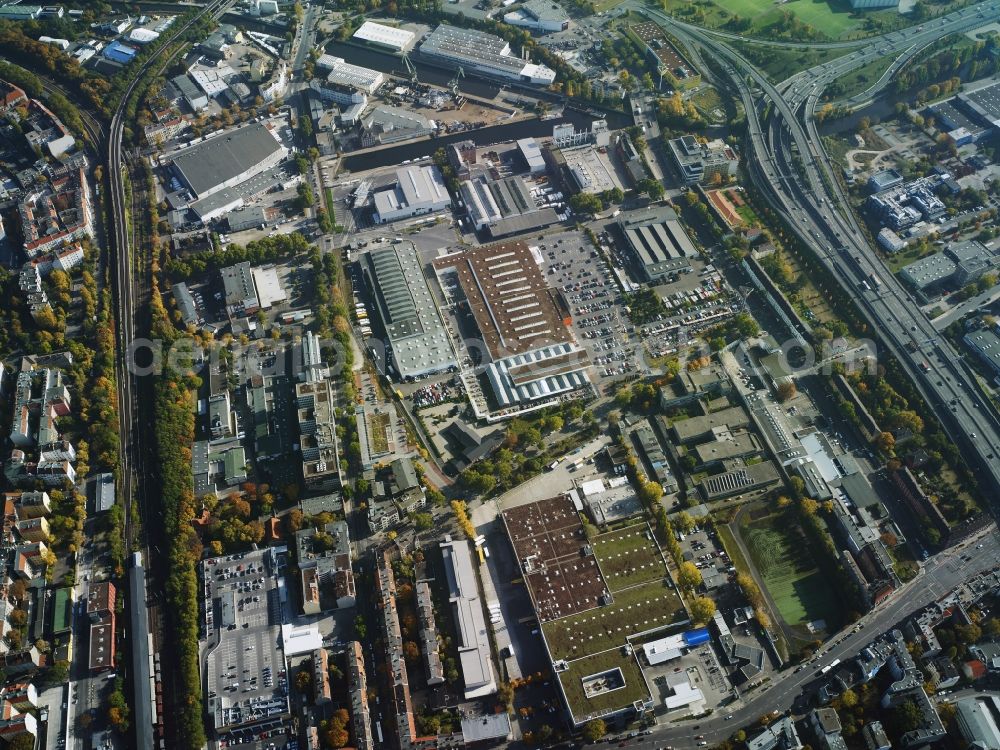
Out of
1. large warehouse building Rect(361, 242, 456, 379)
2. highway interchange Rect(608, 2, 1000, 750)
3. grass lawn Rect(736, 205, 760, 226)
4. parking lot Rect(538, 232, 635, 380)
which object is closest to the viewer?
highway interchange Rect(608, 2, 1000, 750)

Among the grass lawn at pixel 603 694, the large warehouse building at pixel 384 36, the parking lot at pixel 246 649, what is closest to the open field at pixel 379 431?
the parking lot at pixel 246 649

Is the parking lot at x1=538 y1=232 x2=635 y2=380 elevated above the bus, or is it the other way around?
the parking lot at x1=538 y1=232 x2=635 y2=380

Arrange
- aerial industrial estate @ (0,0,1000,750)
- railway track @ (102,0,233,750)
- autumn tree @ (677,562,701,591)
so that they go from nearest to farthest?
aerial industrial estate @ (0,0,1000,750) < autumn tree @ (677,562,701,591) < railway track @ (102,0,233,750)

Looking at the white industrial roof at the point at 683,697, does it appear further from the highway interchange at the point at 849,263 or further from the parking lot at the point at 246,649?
the parking lot at the point at 246,649

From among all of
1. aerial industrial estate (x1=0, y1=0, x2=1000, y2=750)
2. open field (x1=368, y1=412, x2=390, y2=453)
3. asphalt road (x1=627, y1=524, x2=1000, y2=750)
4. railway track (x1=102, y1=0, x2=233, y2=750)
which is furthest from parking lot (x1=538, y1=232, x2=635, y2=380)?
railway track (x1=102, y1=0, x2=233, y2=750)

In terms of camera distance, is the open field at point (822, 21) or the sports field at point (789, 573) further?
the open field at point (822, 21)

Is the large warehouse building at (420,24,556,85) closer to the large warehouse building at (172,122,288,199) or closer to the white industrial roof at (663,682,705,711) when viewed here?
the large warehouse building at (172,122,288,199)

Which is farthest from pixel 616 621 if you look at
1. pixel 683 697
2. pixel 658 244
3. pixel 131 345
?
pixel 131 345
